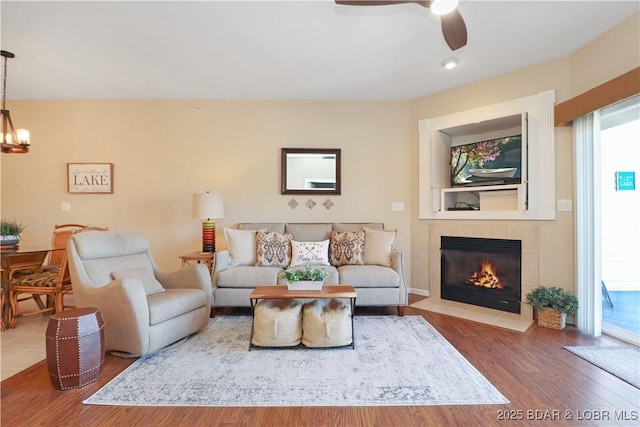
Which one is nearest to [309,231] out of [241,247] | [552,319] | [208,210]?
[241,247]

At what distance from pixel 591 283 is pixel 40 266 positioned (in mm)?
5652

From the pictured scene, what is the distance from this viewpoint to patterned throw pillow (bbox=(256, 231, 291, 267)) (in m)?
3.40

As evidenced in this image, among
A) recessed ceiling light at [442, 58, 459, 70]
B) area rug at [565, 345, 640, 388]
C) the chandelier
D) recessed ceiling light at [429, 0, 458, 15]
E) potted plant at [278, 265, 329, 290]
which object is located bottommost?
area rug at [565, 345, 640, 388]

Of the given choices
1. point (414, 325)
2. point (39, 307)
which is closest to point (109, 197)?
point (39, 307)

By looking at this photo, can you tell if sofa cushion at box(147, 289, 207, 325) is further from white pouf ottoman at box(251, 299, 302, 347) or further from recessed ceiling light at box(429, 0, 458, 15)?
recessed ceiling light at box(429, 0, 458, 15)

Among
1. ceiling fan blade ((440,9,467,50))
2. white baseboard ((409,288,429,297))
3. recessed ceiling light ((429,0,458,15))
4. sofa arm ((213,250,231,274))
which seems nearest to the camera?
recessed ceiling light ((429,0,458,15))

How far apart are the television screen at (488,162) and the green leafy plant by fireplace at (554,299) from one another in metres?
1.18

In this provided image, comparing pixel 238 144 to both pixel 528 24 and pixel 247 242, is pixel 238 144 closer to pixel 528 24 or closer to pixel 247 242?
pixel 247 242

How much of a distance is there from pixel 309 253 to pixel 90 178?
3.37m

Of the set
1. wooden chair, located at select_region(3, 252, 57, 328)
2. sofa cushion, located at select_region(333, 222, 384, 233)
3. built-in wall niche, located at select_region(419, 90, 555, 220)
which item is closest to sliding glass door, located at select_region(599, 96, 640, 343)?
built-in wall niche, located at select_region(419, 90, 555, 220)

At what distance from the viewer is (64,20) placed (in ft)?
7.86

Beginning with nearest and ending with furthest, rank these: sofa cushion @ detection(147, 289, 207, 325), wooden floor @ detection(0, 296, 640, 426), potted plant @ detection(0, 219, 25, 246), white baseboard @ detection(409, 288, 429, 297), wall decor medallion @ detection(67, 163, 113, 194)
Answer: wooden floor @ detection(0, 296, 640, 426), sofa cushion @ detection(147, 289, 207, 325), potted plant @ detection(0, 219, 25, 246), white baseboard @ detection(409, 288, 429, 297), wall decor medallion @ detection(67, 163, 113, 194)

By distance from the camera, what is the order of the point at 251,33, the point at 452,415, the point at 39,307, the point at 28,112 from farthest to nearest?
the point at 28,112 < the point at 39,307 < the point at 251,33 < the point at 452,415

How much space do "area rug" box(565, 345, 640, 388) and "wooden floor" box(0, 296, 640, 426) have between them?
0.24ft
